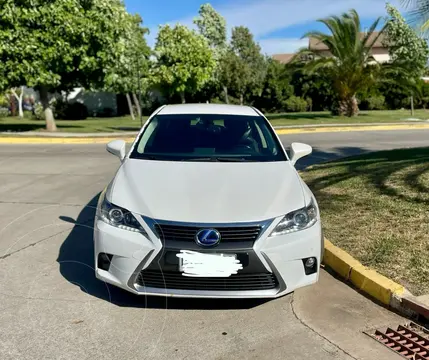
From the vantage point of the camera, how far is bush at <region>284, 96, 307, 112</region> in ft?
135

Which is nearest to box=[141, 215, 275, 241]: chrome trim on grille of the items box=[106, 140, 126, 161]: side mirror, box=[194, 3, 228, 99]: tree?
box=[106, 140, 126, 161]: side mirror

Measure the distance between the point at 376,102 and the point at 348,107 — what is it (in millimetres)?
13566

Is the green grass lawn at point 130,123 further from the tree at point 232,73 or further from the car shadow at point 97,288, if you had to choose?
the car shadow at point 97,288

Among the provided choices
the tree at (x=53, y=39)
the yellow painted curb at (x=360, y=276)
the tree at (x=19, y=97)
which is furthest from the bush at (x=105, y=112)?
the yellow painted curb at (x=360, y=276)

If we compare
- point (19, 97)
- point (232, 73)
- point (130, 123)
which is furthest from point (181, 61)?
point (19, 97)

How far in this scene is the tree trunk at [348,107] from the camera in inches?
1081

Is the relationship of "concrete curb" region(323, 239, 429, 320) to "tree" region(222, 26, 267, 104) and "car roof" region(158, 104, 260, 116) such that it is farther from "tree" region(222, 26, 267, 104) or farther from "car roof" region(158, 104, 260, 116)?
"tree" region(222, 26, 267, 104)

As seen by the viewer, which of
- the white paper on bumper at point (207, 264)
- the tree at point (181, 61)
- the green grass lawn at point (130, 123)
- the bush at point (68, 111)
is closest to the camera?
the white paper on bumper at point (207, 264)

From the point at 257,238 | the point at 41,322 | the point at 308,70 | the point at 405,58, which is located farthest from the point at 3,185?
the point at 405,58

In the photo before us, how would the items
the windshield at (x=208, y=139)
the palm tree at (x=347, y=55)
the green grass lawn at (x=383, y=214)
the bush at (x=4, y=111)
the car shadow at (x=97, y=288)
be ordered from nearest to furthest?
the car shadow at (x=97, y=288), the green grass lawn at (x=383, y=214), the windshield at (x=208, y=139), the palm tree at (x=347, y=55), the bush at (x=4, y=111)

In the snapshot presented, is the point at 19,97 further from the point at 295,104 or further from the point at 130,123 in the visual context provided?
the point at 295,104

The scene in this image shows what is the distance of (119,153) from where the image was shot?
4.99m

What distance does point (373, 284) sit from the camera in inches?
161

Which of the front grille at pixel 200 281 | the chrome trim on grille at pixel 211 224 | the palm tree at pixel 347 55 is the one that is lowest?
the front grille at pixel 200 281
